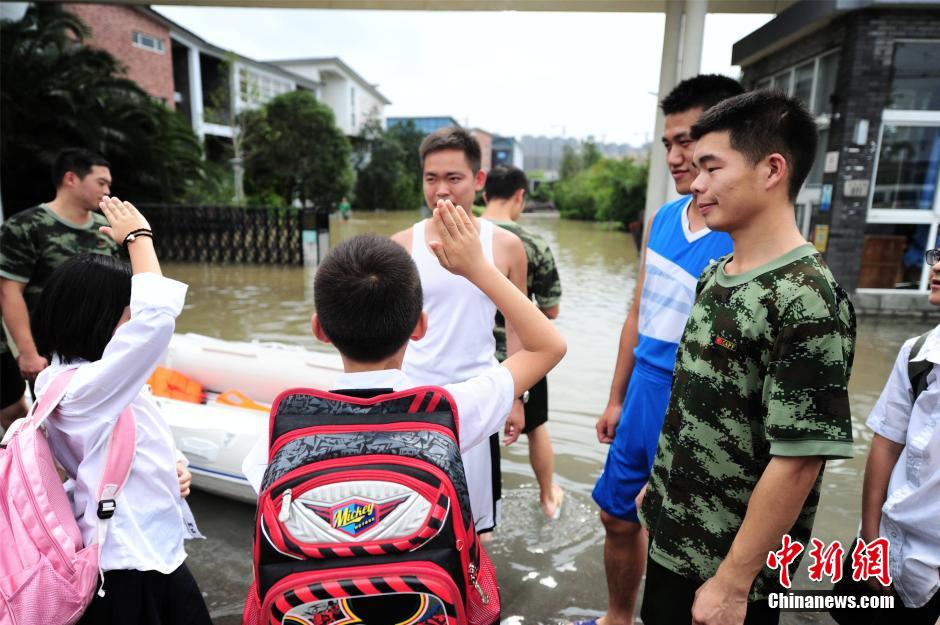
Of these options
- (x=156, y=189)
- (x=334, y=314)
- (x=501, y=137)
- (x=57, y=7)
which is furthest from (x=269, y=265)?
(x=501, y=137)

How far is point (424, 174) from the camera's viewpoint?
2.48 meters

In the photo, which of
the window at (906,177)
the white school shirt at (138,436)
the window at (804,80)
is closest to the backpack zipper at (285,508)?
the white school shirt at (138,436)

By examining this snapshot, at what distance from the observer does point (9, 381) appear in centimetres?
317

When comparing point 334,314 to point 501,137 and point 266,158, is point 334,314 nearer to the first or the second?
point 266,158

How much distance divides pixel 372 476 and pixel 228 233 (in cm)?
1284

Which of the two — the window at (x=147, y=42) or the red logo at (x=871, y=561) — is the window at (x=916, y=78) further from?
the window at (x=147, y=42)

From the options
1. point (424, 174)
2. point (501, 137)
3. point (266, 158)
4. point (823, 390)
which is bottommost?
point (823, 390)

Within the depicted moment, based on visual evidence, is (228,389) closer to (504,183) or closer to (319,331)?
(504,183)

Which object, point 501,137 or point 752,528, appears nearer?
point 752,528

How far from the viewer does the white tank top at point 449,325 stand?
2176 mm

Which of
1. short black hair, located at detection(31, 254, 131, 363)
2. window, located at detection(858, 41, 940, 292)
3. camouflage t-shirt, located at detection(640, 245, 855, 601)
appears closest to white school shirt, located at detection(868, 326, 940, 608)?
camouflage t-shirt, located at detection(640, 245, 855, 601)

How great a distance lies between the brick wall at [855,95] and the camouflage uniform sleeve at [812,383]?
8.33m

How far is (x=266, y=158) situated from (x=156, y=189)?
37.1 ft

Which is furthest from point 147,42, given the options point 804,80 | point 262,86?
point 804,80
